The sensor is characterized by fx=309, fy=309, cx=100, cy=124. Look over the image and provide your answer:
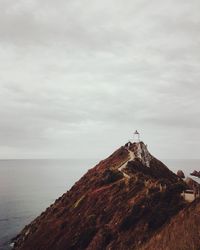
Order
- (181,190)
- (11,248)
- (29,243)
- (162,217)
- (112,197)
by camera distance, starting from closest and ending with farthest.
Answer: (162,217) → (181,190) → (112,197) → (29,243) → (11,248)

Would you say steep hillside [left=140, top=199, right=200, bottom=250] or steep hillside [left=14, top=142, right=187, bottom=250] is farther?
steep hillside [left=14, top=142, right=187, bottom=250]

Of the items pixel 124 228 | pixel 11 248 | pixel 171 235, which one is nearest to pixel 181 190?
pixel 124 228

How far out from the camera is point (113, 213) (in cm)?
5034

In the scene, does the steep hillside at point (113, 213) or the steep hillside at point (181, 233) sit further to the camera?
the steep hillside at point (113, 213)

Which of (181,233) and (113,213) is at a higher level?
(181,233)

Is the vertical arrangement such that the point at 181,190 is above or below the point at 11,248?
above

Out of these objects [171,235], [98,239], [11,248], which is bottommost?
[11,248]

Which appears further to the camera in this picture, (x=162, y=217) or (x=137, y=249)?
(x=162, y=217)

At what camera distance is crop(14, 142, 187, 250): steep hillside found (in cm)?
4284

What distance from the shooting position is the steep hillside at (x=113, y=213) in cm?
4284

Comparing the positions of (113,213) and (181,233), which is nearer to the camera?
(181,233)

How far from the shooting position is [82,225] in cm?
5203

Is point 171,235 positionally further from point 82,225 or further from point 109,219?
point 82,225

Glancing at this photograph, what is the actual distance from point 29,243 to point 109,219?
20.0 metres
